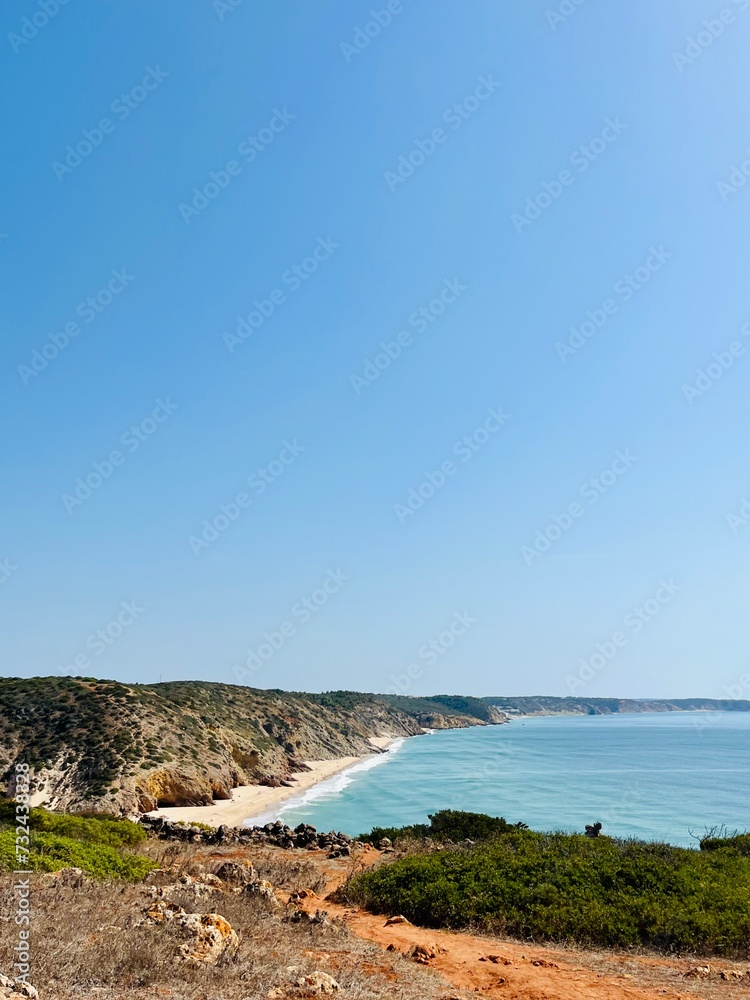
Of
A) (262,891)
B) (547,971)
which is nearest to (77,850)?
(262,891)

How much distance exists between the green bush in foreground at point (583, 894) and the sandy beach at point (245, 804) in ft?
76.6

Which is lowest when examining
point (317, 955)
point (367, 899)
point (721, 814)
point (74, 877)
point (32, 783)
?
point (721, 814)

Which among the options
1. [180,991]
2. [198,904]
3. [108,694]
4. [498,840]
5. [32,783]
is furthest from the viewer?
[108,694]

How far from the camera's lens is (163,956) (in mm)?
7539

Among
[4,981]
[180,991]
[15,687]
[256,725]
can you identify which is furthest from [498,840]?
Result: [256,725]

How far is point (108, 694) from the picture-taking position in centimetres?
5328

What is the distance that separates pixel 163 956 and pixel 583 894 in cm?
1004

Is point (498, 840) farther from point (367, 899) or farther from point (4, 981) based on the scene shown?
point (4, 981)

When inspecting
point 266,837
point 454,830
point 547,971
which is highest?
point 547,971

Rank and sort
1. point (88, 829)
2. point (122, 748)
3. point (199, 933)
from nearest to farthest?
1. point (199, 933)
2. point (88, 829)
3. point (122, 748)

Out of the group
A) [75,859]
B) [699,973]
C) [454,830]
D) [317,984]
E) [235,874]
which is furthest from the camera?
[454,830]

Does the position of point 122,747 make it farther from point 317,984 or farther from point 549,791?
point 317,984

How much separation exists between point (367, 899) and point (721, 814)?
46602mm

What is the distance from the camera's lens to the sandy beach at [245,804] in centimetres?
4175
